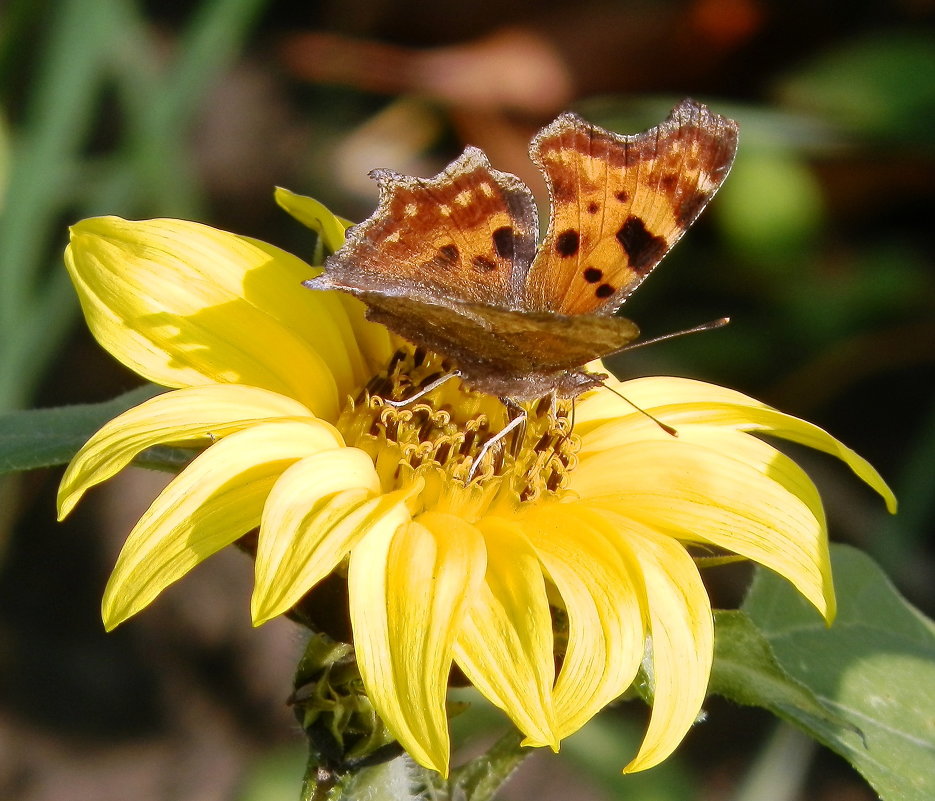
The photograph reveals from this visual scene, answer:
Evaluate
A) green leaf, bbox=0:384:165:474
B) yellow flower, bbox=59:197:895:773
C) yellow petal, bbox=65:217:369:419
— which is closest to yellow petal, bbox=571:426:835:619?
yellow flower, bbox=59:197:895:773

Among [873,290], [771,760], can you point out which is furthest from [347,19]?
[771,760]

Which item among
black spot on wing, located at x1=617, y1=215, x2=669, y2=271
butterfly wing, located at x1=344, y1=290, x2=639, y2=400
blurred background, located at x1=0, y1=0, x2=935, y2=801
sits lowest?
blurred background, located at x1=0, y1=0, x2=935, y2=801

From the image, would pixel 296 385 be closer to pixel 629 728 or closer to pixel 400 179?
pixel 400 179

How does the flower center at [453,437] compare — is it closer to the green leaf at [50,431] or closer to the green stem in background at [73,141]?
the green leaf at [50,431]

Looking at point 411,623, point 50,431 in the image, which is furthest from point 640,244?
point 50,431

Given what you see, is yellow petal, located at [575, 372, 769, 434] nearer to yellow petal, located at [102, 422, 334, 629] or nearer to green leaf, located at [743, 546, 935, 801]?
green leaf, located at [743, 546, 935, 801]
